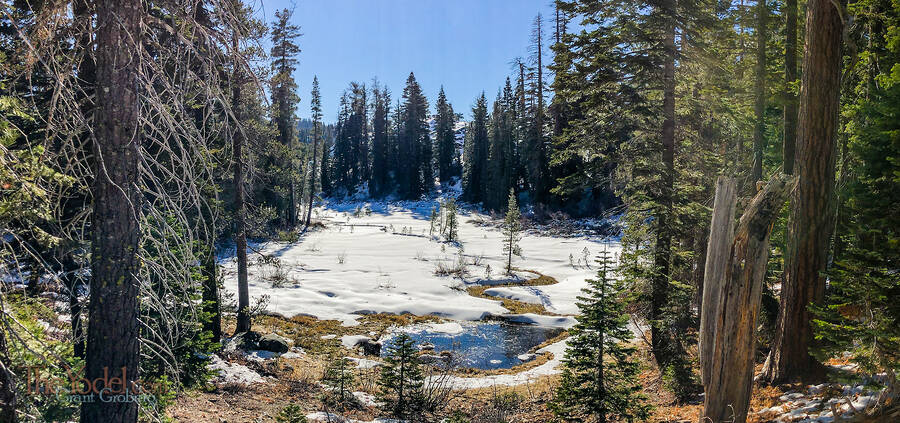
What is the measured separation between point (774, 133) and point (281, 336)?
21.1m

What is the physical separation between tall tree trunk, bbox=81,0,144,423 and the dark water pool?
34.0ft

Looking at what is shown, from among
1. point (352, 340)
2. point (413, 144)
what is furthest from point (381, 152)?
point (352, 340)

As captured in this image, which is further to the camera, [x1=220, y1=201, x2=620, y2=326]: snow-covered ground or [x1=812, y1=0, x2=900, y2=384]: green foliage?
[x1=220, y1=201, x2=620, y2=326]: snow-covered ground

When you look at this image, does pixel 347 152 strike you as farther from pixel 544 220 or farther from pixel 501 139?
pixel 544 220

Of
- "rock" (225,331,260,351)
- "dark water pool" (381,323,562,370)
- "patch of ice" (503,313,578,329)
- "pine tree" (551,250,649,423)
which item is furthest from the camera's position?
"patch of ice" (503,313,578,329)

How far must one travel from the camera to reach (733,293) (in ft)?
15.0

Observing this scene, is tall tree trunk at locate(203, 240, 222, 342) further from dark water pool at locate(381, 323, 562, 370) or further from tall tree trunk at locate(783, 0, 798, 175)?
tall tree trunk at locate(783, 0, 798, 175)

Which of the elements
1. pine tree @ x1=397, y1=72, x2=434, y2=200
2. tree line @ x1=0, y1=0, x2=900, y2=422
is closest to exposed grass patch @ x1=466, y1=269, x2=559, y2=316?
tree line @ x1=0, y1=0, x2=900, y2=422

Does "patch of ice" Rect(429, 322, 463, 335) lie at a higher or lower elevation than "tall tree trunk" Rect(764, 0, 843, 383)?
lower

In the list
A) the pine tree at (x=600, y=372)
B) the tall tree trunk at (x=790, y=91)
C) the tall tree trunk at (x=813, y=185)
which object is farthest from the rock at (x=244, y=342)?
the tall tree trunk at (x=790, y=91)

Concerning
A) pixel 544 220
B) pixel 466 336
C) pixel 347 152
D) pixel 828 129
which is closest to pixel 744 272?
pixel 828 129

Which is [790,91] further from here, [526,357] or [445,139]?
[445,139]

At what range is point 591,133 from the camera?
10.7 meters

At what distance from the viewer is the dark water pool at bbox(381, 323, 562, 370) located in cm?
1318
